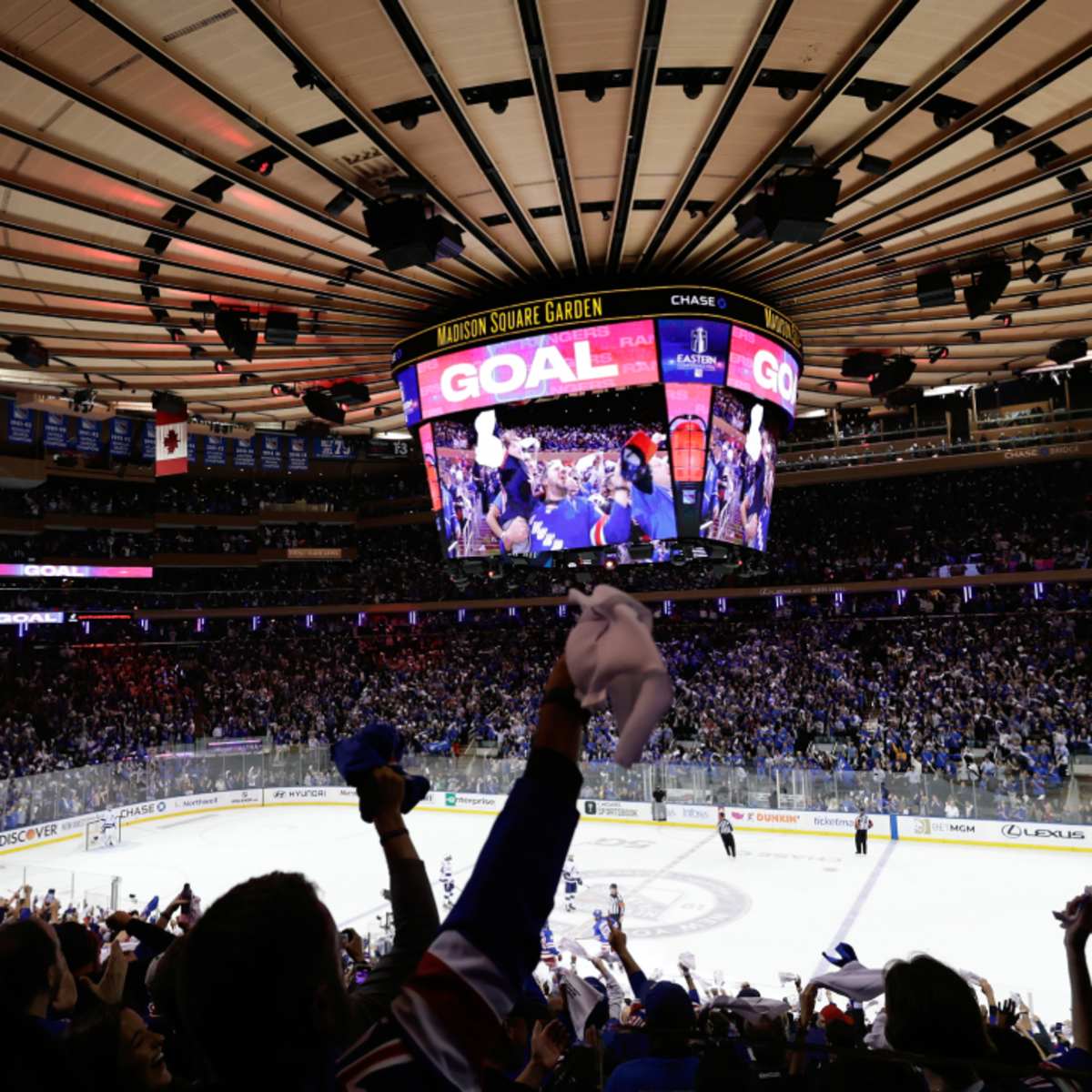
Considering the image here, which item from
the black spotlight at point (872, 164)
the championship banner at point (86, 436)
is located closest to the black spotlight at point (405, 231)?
the black spotlight at point (872, 164)

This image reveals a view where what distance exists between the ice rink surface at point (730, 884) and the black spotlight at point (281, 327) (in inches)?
415

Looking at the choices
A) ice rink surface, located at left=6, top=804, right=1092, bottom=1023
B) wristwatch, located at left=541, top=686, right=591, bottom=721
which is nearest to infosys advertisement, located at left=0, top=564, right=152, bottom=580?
ice rink surface, located at left=6, top=804, right=1092, bottom=1023

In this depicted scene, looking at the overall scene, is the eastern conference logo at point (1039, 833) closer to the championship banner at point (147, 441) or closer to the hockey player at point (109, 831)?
the hockey player at point (109, 831)

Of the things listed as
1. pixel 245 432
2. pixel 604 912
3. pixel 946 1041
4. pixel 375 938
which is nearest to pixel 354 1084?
pixel 946 1041

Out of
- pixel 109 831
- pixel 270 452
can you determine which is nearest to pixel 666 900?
pixel 109 831

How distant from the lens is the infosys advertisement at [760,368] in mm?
12570

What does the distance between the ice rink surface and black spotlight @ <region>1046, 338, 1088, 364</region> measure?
9531mm

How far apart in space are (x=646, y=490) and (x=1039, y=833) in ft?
46.4

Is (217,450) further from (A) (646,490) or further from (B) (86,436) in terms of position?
(A) (646,490)

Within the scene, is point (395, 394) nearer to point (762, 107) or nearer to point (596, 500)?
point (596, 500)

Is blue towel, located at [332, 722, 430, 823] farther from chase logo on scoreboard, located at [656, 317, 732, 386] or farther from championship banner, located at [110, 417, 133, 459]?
championship banner, located at [110, 417, 133, 459]

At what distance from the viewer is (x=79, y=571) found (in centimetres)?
3731

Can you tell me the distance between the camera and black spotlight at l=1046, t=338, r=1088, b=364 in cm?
1556

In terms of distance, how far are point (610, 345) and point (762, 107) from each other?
4243 millimetres
